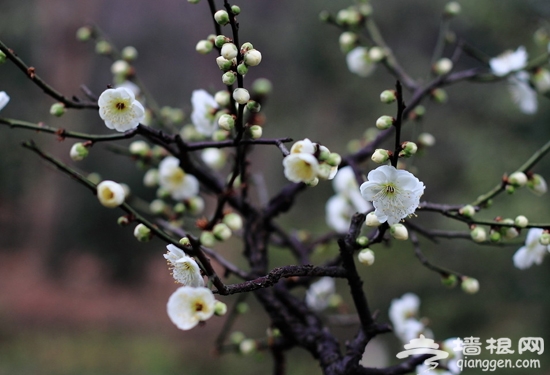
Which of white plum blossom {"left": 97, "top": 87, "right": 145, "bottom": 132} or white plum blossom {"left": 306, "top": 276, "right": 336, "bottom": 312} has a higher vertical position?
white plum blossom {"left": 306, "top": 276, "right": 336, "bottom": 312}

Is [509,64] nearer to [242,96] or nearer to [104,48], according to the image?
[242,96]

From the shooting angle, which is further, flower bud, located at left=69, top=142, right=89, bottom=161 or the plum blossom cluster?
flower bud, located at left=69, top=142, right=89, bottom=161

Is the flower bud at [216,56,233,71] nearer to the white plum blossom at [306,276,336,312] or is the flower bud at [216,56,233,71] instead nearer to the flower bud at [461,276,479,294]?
the flower bud at [461,276,479,294]

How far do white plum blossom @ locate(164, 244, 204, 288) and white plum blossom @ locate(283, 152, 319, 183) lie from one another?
12 cm

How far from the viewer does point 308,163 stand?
48 cm

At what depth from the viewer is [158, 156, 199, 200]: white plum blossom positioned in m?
0.80

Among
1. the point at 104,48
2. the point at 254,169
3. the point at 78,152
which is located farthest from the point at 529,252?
the point at 254,169

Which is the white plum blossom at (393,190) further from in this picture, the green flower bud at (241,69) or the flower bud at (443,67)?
the flower bud at (443,67)

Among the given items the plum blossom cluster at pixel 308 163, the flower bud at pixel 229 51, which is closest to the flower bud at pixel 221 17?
the flower bud at pixel 229 51

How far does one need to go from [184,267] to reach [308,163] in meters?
0.16

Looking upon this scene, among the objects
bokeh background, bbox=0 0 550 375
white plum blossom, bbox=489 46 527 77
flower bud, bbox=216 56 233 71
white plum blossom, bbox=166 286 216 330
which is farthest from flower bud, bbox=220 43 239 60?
bokeh background, bbox=0 0 550 375

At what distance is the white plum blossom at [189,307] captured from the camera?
1.56 ft

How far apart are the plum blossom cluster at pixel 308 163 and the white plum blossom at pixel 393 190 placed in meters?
0.05

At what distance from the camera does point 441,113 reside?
381cm
